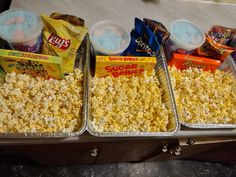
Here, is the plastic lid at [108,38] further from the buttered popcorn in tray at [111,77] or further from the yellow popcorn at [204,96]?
the yellow popcorn at [204,96]

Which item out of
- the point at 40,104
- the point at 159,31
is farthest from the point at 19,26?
the point at 159,31

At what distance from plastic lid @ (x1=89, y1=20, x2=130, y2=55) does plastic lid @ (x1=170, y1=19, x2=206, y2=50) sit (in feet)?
0.67

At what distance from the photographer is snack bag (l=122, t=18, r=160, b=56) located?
984mm

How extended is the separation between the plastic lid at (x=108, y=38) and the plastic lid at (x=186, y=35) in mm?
203

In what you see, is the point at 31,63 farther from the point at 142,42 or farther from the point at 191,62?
the point at 191,62

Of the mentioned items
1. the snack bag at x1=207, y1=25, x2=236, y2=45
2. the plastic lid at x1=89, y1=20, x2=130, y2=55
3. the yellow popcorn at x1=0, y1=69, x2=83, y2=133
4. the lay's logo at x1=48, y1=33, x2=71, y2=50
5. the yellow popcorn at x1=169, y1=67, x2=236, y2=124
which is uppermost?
the snack bag at x1=207, y1=25, x2=236, y2=45

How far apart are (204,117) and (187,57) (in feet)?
0.82

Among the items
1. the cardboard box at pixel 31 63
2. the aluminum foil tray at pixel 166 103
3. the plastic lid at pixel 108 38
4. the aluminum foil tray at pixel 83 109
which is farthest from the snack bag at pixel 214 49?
the cardboard box at pixel 31 63

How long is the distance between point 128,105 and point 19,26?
49 centimetres

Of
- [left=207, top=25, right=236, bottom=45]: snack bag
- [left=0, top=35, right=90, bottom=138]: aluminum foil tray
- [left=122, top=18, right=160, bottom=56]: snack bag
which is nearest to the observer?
[left=0, top=35, right=90, bottom=138]: aluminum foil tray

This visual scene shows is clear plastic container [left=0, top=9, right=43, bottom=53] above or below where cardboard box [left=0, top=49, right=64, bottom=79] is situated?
above

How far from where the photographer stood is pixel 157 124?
989 mm

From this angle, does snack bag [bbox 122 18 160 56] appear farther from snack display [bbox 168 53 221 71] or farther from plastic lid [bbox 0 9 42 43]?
plastic lid [bbox 0 9 42 43]

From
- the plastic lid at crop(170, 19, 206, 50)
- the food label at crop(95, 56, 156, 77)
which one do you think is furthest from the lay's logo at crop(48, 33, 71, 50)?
the plastic lid at crop(170, 19, 206, 50)
